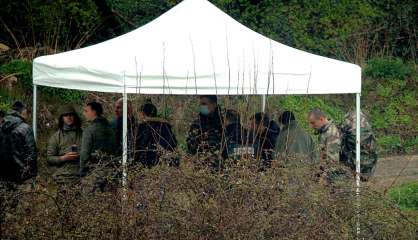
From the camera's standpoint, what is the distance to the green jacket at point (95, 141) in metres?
9.91

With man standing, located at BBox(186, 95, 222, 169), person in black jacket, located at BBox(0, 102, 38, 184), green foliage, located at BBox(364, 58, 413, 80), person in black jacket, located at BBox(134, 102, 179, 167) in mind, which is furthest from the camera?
green foliage, located at BBox(364, 58, 413, 80)

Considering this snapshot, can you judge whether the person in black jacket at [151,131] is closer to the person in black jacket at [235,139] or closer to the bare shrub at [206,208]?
the person in black jacket at [235,139]

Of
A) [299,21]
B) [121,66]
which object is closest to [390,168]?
[299,21]

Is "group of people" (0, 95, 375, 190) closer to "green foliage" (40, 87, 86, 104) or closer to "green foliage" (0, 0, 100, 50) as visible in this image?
"green foliage" (40, 87, 86, 104)

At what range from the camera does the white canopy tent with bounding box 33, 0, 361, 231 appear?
966 cm

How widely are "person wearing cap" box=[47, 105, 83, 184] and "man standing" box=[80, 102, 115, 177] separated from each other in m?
0.26

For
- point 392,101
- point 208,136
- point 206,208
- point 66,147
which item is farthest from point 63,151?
point 392,101

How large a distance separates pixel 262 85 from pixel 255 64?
0.76 ft

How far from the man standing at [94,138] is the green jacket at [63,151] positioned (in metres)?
0.32

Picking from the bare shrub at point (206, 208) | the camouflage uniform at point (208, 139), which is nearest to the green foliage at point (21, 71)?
the camouflage uniform at point (208, 139)

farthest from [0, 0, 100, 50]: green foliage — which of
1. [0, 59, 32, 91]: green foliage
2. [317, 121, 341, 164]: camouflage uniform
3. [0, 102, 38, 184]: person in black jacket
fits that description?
[317, 121, 341, 164]: camouflage uniform

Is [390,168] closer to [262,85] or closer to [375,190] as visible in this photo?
[262,85]

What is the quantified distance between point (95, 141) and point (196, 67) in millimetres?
1290

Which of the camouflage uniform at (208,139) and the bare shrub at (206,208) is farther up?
the camouflage uniform at (208,139)
